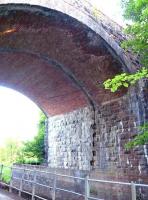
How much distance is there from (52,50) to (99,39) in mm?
1642

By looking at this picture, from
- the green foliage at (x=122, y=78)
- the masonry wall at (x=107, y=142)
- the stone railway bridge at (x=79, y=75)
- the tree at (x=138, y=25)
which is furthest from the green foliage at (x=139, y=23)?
the masonry wall at (x=107, y=142)

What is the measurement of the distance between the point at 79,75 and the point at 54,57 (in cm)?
114

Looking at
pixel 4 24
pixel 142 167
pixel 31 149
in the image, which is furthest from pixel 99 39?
pixel 31 149

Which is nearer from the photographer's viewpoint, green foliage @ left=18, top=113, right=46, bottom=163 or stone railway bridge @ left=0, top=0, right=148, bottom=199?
stone railway bridge @ left=0, top=0, right=148, bottom=199

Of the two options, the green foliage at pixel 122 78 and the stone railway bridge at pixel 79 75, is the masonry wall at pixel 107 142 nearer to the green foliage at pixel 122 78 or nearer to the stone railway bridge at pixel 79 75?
the stone railway bridge at pixel 79 75

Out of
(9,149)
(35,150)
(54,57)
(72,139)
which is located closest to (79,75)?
(54,57)

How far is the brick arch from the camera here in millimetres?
8930

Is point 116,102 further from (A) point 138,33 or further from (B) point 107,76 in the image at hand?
(A) point 138,33

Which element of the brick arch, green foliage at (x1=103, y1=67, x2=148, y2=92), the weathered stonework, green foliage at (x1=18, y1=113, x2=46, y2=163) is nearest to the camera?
green foliage at (x1=103, y1=67, x2=148, y2=92)

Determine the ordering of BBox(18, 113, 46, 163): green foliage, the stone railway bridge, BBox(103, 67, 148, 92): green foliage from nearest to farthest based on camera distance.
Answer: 1. BBox(103, 67, 148, 92): green foliage
2. the stone railway bridge
3. BBox(18, 113, 46, 163): green foliage

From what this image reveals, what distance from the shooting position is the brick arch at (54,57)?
8.93 metres

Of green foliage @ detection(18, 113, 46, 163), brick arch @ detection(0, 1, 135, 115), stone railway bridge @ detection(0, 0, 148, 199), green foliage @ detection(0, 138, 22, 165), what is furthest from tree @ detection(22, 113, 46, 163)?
green foliage @ detection(0, 138, 22, 165)

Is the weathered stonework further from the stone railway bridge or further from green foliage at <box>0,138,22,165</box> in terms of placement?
green foliage at <box>0,138,22,165</box>

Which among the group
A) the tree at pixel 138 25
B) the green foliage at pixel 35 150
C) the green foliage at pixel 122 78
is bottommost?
the green foliage at pixel 35 150
